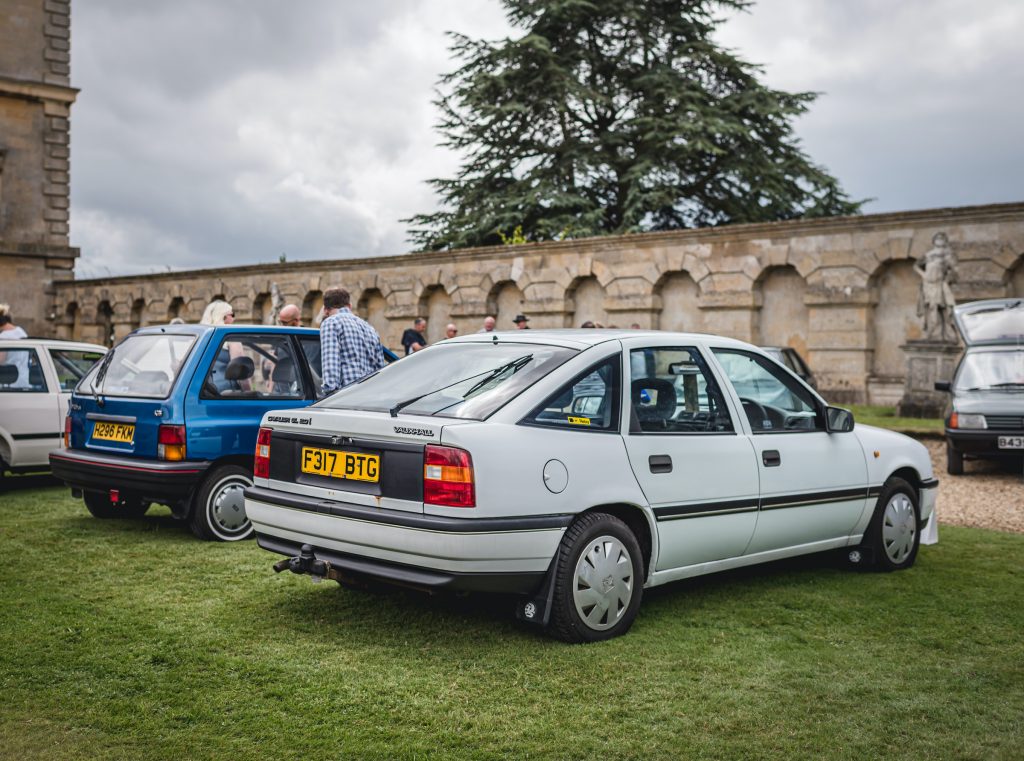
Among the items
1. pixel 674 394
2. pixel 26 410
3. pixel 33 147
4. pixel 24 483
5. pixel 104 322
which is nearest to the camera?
pixel 674 394

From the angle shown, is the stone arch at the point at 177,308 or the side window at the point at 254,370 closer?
the side window at the point at 254,370

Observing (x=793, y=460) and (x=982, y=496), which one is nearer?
(x=793, y=460)

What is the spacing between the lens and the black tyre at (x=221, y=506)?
7512mm

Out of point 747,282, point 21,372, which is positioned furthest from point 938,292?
point 21,372

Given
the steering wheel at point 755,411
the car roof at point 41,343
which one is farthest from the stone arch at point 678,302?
the steering wheel at point 755,411

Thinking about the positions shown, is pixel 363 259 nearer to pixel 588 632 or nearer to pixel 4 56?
pixel 4 56

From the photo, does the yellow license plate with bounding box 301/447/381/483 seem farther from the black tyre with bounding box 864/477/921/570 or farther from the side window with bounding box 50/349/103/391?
the side window with bounding box 50/349/103/391

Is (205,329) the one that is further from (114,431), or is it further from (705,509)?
(705,509)

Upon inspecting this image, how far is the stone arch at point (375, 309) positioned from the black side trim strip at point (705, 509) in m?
22.2

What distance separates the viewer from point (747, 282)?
2078 cm

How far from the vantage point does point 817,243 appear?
19875 millimetres

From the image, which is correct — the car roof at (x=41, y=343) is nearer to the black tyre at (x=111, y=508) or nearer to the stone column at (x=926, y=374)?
the black tyre at (x=111, y=508)

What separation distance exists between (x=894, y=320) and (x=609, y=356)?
1558 cm

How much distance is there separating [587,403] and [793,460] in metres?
1.64
